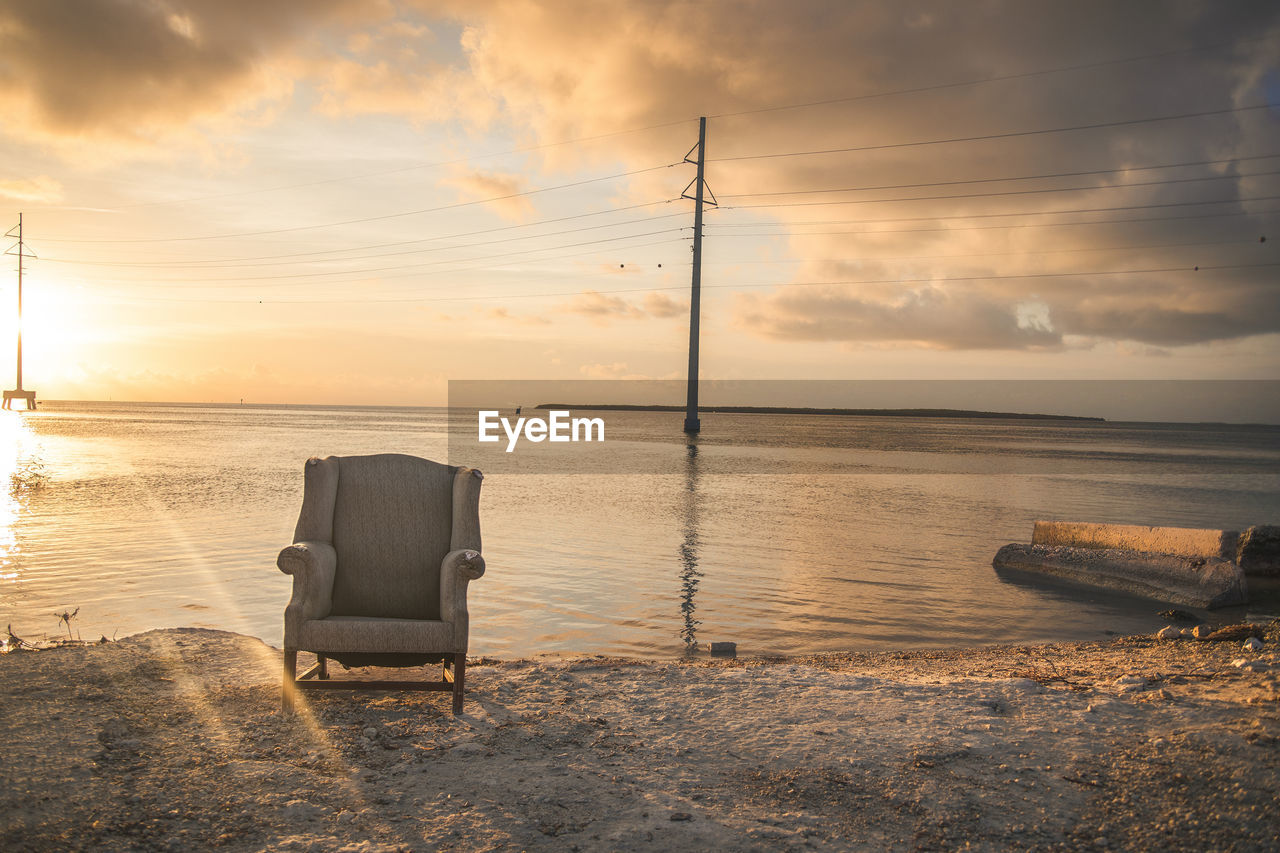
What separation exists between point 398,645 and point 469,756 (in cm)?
91

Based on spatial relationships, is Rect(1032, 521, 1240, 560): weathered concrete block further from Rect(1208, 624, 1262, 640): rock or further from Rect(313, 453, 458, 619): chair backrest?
Rect(313, 453, 458, 619): chair backrest

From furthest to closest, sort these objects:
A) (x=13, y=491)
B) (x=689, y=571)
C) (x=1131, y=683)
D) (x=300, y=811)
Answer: (x=13, y=491) → (x=689, y=571) → (x=1131, y=683) → (x=300, y=811)

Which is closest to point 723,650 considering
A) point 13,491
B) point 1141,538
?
point 1141,538

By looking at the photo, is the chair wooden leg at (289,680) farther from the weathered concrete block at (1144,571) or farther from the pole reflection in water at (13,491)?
the weathered concrete block at (1144,571)

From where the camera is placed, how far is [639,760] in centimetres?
375

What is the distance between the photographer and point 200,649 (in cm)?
544

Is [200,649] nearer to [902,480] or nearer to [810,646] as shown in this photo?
[810,646]

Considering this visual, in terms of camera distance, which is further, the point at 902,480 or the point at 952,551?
the point at 902,480

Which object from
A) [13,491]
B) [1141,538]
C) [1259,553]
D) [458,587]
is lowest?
[13,491]

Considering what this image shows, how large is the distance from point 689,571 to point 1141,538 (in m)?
6.04

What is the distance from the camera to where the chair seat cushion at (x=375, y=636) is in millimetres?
4398

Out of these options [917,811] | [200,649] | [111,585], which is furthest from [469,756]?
[111,585]

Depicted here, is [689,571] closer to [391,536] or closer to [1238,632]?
[1238,632]

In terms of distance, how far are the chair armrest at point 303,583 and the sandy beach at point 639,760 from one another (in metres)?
0.50
